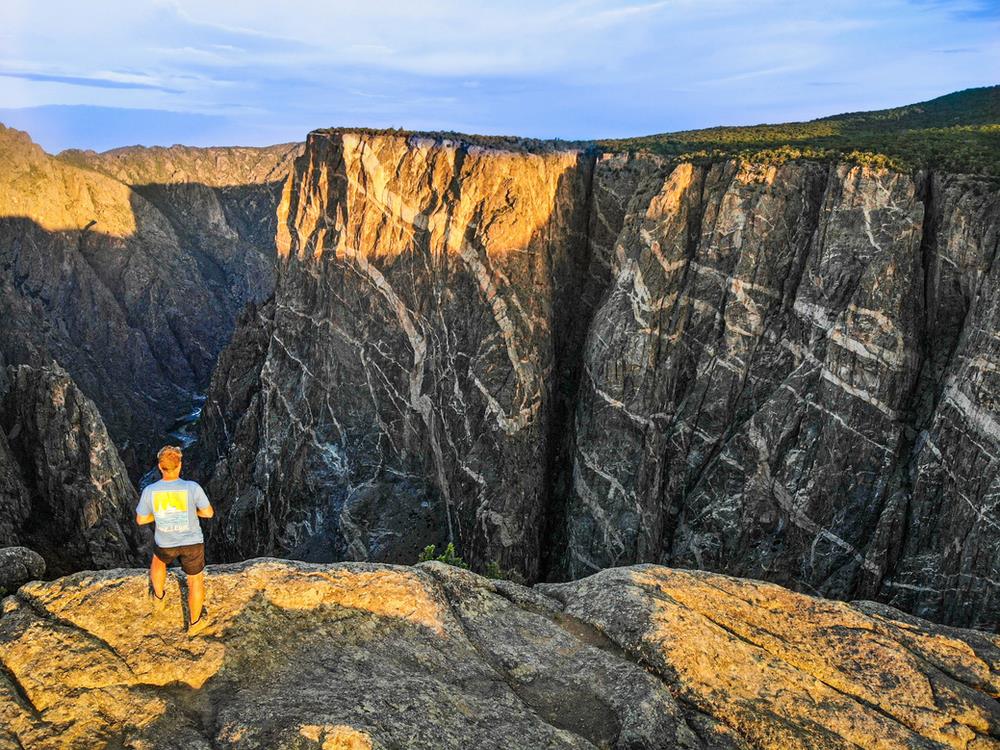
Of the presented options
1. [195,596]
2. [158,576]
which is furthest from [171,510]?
[195,596]

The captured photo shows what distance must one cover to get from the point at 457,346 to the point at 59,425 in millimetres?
26472

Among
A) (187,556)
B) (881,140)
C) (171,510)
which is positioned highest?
(881,140)

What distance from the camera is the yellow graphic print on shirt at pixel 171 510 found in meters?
10.0

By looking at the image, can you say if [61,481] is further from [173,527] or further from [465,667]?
[465,667]

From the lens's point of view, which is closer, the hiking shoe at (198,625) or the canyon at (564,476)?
the canyon at (564,476)

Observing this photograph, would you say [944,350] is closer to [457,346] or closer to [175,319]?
[457,346]

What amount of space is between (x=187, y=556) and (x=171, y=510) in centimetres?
70

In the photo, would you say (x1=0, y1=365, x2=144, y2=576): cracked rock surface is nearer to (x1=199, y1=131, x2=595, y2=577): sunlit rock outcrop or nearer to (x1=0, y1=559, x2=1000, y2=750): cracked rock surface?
(x1=199, y1=131, x2=595, y2=577): sunlit rock outcrop

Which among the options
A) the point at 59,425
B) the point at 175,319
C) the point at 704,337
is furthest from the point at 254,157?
the point at 704,337

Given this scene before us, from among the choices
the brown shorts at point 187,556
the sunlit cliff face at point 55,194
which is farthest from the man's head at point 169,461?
the sunlit cliff face at point 55,194

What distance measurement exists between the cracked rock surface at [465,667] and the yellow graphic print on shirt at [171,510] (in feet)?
3.72

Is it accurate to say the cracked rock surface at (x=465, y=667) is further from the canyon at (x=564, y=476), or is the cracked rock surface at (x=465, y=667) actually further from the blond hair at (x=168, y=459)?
the blond hair at (x=168, y=459)

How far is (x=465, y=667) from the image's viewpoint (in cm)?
1026

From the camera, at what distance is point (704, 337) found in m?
34.7
